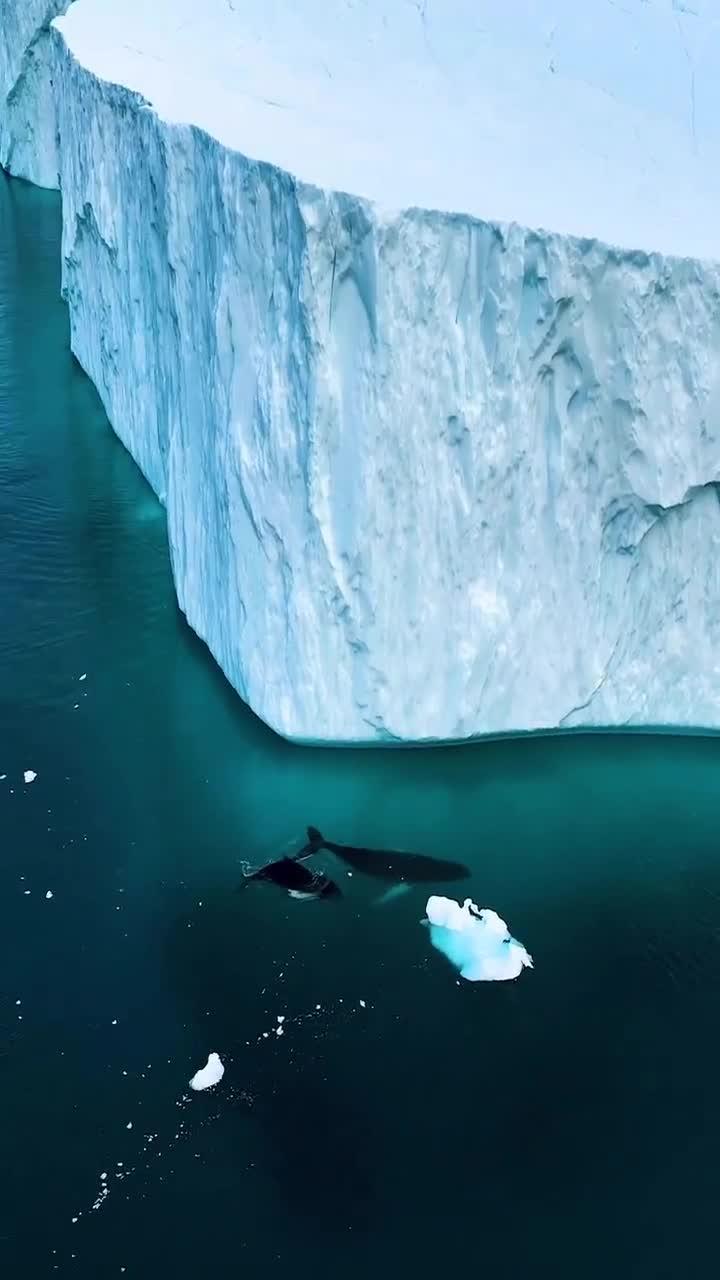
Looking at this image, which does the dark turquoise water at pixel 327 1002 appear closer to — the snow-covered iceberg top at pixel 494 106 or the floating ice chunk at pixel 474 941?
the floating ice chunk at pixel 474 941

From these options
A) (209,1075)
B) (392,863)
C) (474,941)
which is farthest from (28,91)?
(209,1075)

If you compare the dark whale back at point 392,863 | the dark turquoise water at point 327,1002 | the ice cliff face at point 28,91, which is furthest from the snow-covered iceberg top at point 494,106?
the ice cliff face at point 28,91

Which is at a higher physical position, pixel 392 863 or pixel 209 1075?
pixel 392 863

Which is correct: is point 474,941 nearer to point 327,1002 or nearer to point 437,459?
point 327,1002

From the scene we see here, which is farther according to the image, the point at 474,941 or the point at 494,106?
the point at 494,106

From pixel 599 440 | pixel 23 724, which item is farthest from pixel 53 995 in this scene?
pixel 599 440

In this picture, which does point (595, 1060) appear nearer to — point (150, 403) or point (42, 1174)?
point (42, 1174)
